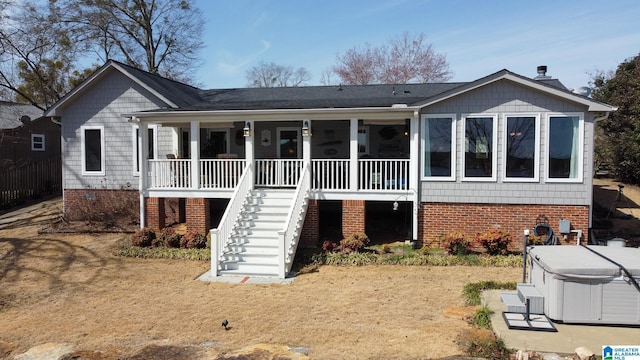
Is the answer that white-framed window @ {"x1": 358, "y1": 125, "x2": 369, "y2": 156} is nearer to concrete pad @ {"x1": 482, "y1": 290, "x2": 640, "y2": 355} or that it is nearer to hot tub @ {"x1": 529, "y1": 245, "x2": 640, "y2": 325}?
hot tub @ {"x1": 529, "y1": 245, "x2": 640, "y2": 325}

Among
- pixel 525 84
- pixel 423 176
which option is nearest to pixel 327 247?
pixel 423 176

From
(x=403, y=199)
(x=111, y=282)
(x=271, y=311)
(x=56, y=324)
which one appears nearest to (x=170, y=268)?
(x=111, y=282)

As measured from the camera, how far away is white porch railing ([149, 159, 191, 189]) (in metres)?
12.6

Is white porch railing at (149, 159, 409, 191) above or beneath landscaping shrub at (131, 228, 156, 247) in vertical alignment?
above

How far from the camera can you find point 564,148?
1059 cm

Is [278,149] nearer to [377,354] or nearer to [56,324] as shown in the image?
[56,324]

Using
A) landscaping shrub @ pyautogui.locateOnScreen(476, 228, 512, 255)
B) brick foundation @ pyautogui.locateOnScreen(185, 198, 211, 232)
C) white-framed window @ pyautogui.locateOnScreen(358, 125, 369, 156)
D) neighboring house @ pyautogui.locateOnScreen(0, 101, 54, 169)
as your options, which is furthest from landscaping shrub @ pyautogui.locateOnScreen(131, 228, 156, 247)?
neighboring house @ pyautogui.locateOnScreen(0, 101, 54, 169)

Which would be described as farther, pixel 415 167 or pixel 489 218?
pixel 415 167

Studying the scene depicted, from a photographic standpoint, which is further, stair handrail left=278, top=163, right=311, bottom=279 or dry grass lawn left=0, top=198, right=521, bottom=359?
stair handrail left=278, top=163, right=311, bottom=279

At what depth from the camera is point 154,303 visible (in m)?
7.88

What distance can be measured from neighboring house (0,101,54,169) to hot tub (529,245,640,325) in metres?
22.1

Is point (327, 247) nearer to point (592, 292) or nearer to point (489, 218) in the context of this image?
point (489, 218)

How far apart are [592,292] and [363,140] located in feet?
31.5

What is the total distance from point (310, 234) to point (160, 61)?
24.2m
